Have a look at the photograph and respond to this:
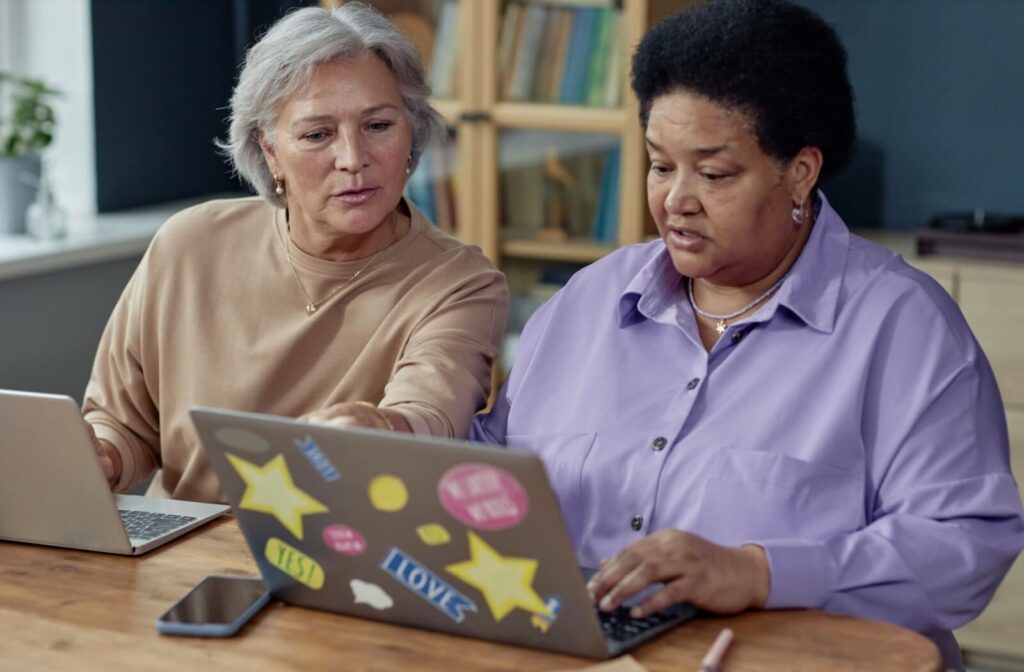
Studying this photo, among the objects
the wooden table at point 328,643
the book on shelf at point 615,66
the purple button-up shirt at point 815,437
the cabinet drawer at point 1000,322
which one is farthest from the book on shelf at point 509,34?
the wooden table at point 328,643

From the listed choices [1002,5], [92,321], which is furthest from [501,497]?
[1002,5]

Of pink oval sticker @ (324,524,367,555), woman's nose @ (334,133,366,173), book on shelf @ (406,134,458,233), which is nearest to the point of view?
pink oval sticker @ (324,524,367,555)

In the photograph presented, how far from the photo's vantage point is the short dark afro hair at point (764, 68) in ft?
5.45

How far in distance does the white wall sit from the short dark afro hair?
229 cm

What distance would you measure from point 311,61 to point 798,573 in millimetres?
969

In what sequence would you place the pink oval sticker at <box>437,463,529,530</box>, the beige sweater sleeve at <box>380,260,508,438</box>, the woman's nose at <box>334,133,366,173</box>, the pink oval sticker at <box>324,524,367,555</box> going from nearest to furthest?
the pink oval sticker at <box>437,463,529,530</box>
the pink oval sticker at <box>324,524,367,555</box>
the beige sweater sleeve at <box>380,260,508,438</box>
the woman's nose at <box>334,133,366,173</box>

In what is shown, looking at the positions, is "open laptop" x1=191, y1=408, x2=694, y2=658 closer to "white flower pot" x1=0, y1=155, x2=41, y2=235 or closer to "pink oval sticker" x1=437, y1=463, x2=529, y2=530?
"pink oval sticker" x1=437, y1=463, x2=529, y2=530

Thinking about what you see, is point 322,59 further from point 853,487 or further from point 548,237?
point 548,237

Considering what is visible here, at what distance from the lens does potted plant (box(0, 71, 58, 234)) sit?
3385mm

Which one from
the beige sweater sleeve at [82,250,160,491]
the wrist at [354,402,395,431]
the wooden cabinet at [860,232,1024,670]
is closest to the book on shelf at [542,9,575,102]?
the wooden cabinet at [860,232,1024,670]

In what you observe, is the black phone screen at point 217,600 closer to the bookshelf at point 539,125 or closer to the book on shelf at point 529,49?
the bookshelf at point 539,125

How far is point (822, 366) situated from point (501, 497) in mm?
504

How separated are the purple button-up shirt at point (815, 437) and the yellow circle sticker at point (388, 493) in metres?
0.41

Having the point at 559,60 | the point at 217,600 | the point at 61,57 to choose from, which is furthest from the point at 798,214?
the point at 61,57
